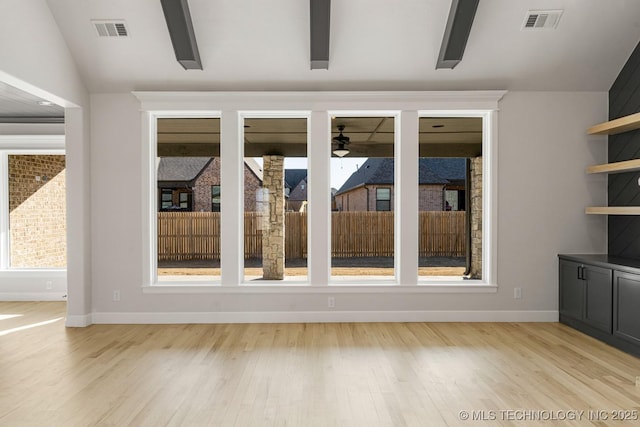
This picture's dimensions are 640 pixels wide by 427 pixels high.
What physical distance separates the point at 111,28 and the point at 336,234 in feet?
11.3

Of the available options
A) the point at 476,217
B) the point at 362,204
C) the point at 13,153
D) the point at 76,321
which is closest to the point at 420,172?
the point at 362,204

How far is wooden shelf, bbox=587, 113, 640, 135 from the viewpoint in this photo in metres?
4.43

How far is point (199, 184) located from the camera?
542cm

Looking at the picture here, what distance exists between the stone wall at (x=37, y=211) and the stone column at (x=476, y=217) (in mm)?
6141

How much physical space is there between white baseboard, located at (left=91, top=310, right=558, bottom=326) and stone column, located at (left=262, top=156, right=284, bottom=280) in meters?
0.55

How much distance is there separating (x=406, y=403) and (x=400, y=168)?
2990mm

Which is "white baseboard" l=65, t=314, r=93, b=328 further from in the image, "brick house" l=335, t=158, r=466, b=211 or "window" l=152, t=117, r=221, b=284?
"brick house" l=335, t=158, r=466, b=211

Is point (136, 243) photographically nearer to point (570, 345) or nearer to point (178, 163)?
point (178, 163)

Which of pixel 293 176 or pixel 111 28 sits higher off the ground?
pixel 111 28

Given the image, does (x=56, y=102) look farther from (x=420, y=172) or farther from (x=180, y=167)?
(x=420, y=172)

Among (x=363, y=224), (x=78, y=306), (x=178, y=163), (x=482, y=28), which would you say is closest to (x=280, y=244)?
(x=363, y=224)

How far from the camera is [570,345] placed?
4367mm

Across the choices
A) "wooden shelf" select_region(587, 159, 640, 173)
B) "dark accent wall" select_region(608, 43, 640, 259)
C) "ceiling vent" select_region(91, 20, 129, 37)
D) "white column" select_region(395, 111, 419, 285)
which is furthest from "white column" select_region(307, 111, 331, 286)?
"dark accent wall" select_region(608, 43, 640, 259)

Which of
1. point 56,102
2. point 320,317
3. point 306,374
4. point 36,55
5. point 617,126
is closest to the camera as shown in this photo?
point 306,374
